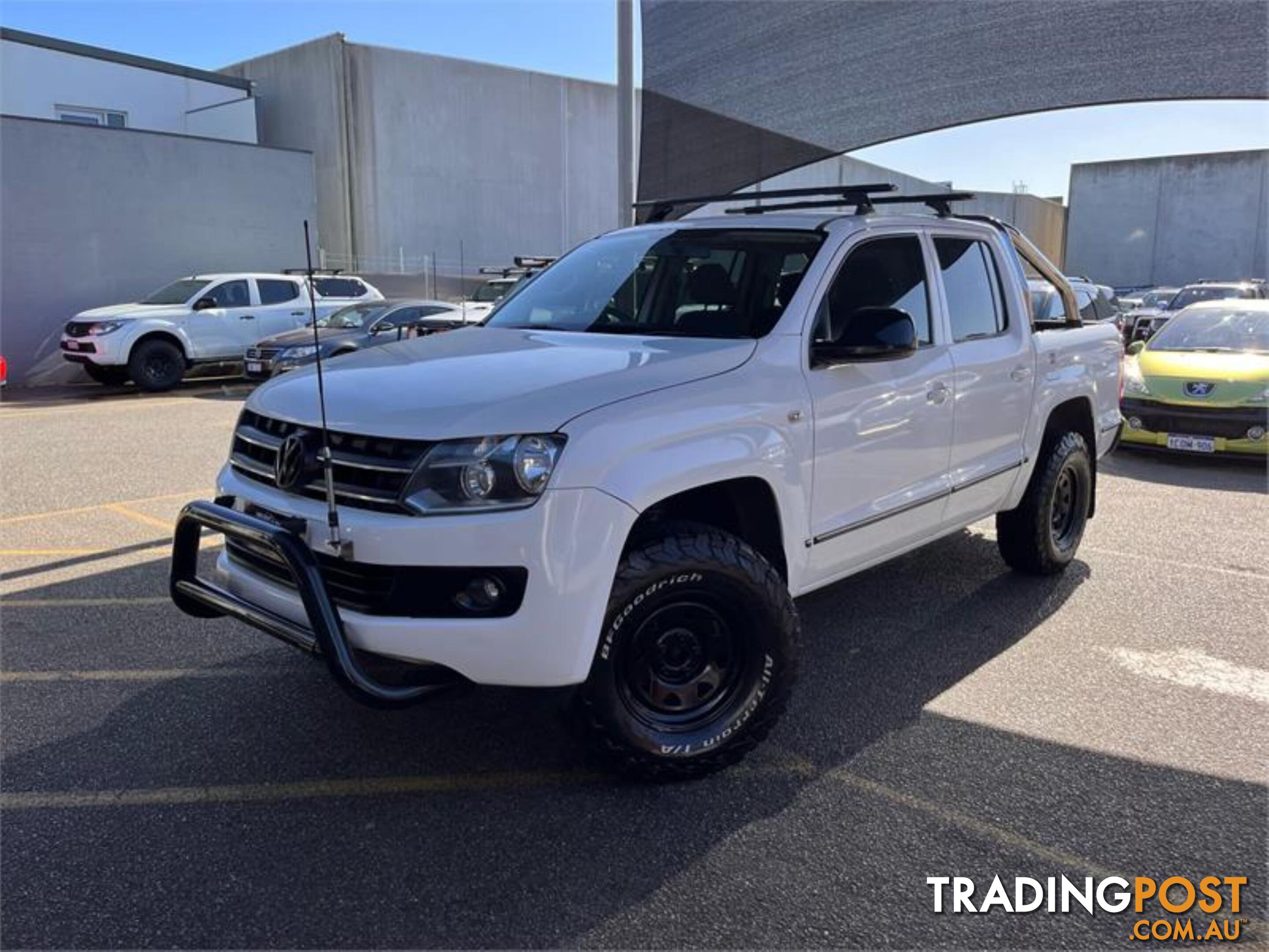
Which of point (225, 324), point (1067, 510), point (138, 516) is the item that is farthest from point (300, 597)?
point (225, 324)

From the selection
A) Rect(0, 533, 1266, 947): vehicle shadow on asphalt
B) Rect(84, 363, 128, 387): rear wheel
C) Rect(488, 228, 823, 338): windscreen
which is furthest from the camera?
Rect(84, 363, 128, 387): rear wheel

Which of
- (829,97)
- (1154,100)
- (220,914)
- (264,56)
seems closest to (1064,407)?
(1154,100)

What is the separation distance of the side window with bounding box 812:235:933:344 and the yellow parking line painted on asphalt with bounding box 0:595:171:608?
364 cm

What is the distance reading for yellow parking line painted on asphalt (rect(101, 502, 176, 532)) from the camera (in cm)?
693

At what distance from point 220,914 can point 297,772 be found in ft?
2.62

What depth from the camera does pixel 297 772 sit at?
3.49m

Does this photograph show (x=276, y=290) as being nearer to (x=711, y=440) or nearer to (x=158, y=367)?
(x=158, y=367)

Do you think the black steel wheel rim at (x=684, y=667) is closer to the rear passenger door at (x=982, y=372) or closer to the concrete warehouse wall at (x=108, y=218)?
the rear passenger door at (x=982, y=372)

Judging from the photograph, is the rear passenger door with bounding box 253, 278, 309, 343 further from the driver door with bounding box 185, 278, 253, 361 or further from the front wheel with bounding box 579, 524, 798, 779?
the front wheel with bounding box 579, 524, 798, 779

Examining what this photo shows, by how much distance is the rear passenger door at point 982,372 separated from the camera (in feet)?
15.3

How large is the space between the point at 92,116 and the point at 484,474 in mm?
24929

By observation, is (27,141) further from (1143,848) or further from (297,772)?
(1143,848)

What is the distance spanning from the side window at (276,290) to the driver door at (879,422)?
599 inches

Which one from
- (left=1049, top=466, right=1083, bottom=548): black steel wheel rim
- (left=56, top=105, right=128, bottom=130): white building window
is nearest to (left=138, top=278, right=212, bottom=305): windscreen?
(left=56, top=105, right=128, bottom=130): white building window
